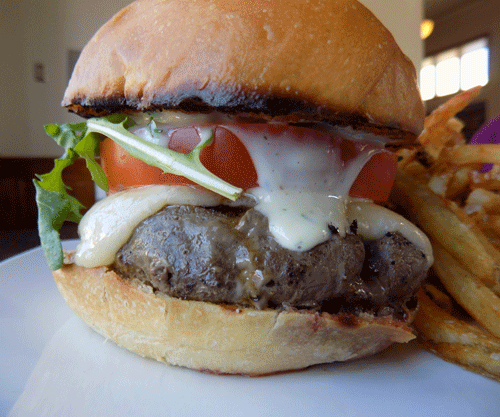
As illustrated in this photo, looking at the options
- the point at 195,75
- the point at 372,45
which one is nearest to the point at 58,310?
the point at 195,75

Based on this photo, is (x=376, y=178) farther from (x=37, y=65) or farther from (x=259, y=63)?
(x=37, y=65)

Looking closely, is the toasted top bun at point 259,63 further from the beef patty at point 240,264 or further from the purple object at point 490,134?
the purple object at point 490,134

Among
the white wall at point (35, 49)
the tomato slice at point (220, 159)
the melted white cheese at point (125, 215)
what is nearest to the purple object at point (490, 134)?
the tomato slice at point (220, 159)

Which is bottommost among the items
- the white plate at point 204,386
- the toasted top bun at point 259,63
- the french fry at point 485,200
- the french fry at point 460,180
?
the white plate at point 204,386

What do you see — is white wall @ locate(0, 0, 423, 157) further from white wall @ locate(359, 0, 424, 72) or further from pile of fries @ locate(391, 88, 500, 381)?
pile of fries @ locate(391, 88, 500, 381)

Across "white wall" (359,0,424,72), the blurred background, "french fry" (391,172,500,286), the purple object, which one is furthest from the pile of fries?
"white wall" (359,0,424,72)
